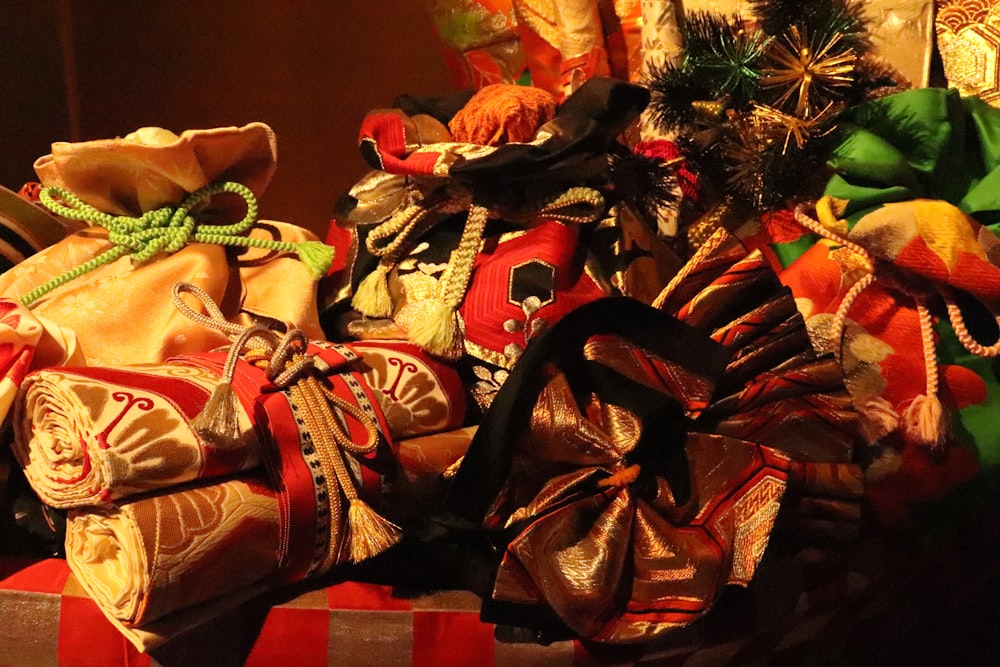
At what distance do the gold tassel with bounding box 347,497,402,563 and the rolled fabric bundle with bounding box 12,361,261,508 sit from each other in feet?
0.24

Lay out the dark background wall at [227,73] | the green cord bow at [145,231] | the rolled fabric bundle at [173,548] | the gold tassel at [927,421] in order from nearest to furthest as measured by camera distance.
→ the rolled fabric bundle at [173,548], the gold tassel at [927,421], the green cord bow at [145,231], the dark background wall at [227,73]

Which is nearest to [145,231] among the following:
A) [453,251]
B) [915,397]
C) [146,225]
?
[146,225]

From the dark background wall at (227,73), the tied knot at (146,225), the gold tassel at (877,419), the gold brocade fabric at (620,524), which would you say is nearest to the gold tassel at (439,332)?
the gold brocade fabric at (620,524)

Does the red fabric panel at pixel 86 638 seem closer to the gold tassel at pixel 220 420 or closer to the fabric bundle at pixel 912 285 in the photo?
the gold tassel at pixel 220 420

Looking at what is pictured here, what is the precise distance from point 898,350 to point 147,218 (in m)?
0.61

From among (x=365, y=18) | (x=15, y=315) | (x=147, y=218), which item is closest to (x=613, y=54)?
(x=365, y=18)

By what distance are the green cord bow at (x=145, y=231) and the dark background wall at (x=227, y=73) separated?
1.20ft

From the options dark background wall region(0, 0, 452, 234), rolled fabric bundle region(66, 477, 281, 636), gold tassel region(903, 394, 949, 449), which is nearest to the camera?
rolled fabric bundle region(66, 477, 281, 636)

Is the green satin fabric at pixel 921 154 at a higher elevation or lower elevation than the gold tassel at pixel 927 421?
higher

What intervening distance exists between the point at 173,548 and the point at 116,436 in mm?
72

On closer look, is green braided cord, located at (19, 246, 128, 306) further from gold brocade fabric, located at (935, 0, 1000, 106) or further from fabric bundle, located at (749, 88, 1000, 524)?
gold brocade fabric, located at (935, 0, 1000, 106)

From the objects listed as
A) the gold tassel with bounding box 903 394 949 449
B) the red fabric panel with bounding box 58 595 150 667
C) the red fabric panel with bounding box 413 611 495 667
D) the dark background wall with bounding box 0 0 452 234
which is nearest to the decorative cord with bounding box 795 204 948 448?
the gold tassel with bounding box 903 394 949 449

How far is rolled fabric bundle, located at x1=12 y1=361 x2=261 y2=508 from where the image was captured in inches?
18.9

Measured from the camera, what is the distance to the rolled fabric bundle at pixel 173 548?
0.48 metres
